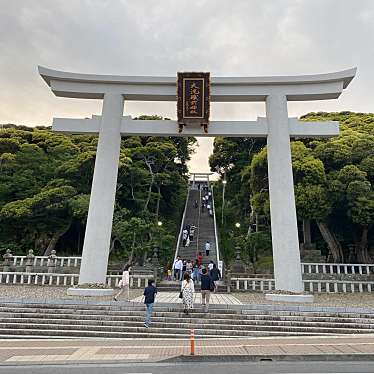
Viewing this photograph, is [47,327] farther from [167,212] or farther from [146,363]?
[167,212]

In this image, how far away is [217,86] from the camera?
15008mm

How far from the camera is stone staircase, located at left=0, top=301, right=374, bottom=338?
9453 mm

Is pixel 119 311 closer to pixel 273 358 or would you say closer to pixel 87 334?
pixel 87 334

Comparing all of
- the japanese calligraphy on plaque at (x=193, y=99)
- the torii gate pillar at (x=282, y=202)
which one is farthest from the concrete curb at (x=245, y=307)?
the japanese calligraphy on plaque at (x=193, y=99)

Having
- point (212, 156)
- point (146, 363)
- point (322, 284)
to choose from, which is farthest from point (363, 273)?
point (212, 156)

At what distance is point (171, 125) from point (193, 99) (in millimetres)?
1446

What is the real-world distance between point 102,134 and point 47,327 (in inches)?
319

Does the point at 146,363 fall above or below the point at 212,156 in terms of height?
below

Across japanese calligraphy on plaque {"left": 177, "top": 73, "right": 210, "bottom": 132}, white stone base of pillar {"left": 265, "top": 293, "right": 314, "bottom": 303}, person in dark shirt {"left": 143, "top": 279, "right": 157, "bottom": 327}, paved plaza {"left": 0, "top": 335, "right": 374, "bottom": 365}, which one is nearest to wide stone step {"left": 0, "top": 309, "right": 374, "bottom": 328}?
person in dark shirt {"left": 143, "top": 279, "right": 157, "bottom": 327}

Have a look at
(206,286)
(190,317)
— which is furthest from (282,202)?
(190,317)

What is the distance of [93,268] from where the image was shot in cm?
1372

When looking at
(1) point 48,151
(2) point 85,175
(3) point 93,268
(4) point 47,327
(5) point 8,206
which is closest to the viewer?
(4) point 47,327

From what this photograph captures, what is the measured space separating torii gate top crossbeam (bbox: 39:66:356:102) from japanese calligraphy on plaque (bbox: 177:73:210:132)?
0.41 meters

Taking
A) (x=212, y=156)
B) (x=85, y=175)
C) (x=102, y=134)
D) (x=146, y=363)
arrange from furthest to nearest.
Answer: (x=212, y=156) < (x=85, y=175) < (x=102, y=134) < (x=146, y=363)
